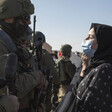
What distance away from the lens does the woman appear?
198cm

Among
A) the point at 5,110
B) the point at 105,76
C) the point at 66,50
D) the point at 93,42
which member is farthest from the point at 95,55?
the point at 66,50

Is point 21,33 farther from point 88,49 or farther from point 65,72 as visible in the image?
point 65,72

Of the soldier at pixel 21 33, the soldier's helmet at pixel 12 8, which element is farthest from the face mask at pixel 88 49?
the soldier's helmet at pixel 12 8

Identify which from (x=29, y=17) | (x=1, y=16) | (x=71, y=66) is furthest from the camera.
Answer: (x=71, y=66)

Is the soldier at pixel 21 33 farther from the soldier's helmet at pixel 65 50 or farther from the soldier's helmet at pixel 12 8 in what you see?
the soldier's helmet at pixel 65 50

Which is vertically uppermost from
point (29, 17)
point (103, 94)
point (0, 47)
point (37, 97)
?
point (29, 17)

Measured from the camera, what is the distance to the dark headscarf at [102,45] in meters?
2.22

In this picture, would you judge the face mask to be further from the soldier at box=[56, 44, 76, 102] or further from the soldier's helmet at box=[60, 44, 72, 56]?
the soldier's helmet at box=[60, 44, 72, 56]

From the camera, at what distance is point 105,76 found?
1.99m

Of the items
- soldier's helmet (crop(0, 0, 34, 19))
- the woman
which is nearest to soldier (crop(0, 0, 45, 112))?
soldier's helmet (crop(0, 0, 34, 19))

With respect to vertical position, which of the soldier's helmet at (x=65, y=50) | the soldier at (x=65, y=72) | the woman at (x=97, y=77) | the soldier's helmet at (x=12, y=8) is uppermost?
the soldier's helmet at (x=12, y=8)

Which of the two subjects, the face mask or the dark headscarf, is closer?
the dark headscarf

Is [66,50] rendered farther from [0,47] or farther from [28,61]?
[0,47]

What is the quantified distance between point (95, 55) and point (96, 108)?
67 centimetres
